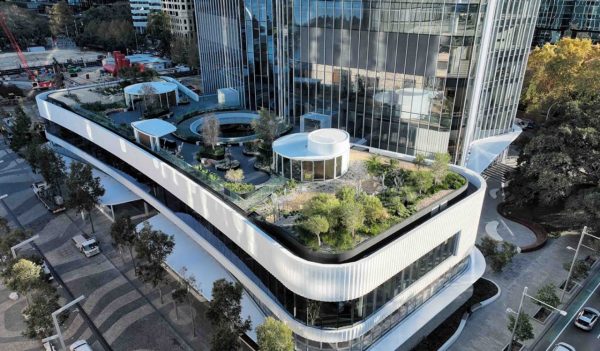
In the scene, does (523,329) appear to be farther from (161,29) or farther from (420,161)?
(161,29)

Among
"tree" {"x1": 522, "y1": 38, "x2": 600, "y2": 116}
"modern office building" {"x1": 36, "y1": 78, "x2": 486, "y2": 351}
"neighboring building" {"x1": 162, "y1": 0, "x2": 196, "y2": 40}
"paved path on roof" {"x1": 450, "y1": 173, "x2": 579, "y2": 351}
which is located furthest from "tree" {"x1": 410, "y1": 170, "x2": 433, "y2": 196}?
"neighboring building" {"x1": 162, "y1": 0, "x2": 196, "y2": 40}

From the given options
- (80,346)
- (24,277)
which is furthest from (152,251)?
(24,277)

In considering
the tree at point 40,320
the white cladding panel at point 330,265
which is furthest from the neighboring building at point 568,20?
the tree at point 40,320

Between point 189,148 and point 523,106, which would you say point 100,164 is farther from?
point 523,106

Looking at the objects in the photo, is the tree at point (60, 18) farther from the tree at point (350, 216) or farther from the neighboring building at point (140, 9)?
the tree at point (350, 216)

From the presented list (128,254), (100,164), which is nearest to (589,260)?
(128,254)

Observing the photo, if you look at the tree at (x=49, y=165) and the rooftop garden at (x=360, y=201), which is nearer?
the rooftop garden at (x=360, y=201)
